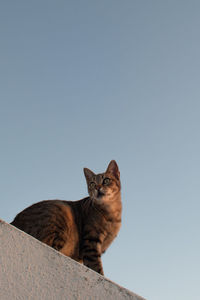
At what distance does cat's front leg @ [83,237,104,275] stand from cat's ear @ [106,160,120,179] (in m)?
1.33

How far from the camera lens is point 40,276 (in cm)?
150

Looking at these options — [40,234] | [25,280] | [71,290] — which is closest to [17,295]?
[25,280]

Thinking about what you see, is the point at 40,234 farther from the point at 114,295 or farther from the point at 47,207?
the point at 114,295

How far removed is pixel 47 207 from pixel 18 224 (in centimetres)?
41

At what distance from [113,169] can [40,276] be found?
4241mm

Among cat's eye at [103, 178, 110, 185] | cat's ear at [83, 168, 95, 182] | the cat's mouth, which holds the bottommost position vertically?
the cat's mouth

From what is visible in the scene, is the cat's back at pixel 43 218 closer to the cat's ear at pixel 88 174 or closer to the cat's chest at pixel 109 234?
the cat's chest at pixel 109 234

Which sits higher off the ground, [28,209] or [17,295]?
[28,209]

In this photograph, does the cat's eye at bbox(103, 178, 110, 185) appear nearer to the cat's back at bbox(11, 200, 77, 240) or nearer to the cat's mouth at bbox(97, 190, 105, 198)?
the cat's mouth at bbox(97, 190, 105, 198)

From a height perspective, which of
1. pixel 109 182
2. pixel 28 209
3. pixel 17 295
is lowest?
pixel 17 295

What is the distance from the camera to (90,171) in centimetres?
581

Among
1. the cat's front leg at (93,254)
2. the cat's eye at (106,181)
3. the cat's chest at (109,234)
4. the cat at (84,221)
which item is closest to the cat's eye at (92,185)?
Answer: the cat at (84,221)

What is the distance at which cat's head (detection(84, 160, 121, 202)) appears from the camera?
522cm

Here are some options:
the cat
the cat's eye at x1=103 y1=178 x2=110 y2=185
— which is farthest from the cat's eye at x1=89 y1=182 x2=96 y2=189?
the cat's eye at x1=103 y1=178 x2=110 y2=185
